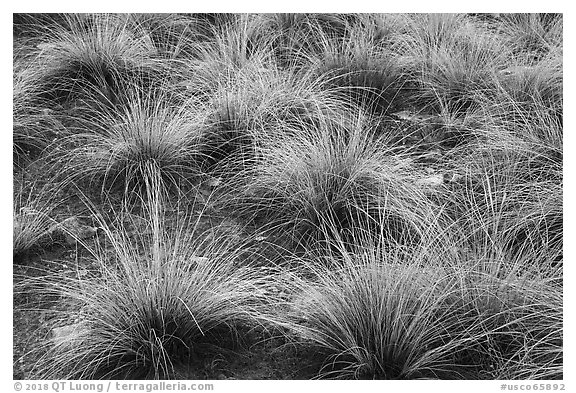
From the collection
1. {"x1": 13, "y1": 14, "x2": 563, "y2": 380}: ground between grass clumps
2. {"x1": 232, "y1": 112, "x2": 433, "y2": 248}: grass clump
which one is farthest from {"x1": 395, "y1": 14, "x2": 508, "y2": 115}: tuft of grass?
{"x1": 232, "y1": 112, "x2": 433, "y2": 248}: grass clump

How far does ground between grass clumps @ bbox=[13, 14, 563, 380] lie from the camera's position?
2340 mm

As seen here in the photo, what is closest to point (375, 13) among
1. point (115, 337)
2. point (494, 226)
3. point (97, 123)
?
point (97, 123)

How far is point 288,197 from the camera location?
120 inches

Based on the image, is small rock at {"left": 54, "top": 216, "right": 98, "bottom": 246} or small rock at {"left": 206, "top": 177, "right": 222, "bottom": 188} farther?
small rock at {"left": 206, "top": 177, "right": 222, "bottom": 188}

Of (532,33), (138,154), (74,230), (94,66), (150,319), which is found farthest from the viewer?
(532,33)

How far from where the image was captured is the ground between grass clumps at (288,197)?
7.68 feet

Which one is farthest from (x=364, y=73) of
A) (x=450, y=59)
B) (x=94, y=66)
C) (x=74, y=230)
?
(x=74, y=230)

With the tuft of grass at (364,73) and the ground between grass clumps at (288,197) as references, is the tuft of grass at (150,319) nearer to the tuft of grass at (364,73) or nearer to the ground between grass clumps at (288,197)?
Answer: the ground between grass clumps at (288,197)

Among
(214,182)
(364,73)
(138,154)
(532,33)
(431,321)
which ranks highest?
(532,33)

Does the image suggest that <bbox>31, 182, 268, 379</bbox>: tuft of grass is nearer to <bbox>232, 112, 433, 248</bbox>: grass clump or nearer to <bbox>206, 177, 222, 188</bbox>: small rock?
<bbox>232, 112, 433, 248</bbox>: grass clump

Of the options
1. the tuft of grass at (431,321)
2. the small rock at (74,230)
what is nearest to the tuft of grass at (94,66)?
the small rock at (74,230)

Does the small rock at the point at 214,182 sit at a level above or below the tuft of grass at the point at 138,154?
below

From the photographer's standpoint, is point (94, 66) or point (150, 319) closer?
point (150, 319)

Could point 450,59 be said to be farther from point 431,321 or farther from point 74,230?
point 74,230
